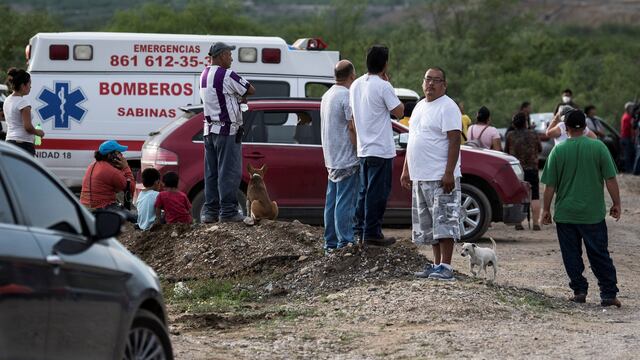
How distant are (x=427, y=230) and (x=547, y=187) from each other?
116 centimetres

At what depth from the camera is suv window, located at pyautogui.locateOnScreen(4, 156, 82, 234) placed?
21.5ft

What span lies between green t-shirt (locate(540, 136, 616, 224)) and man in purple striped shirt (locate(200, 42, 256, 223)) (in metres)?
3.07

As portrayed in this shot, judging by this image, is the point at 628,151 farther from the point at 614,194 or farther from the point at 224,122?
the point at 614,194

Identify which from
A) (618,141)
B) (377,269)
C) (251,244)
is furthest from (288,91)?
(618,141)

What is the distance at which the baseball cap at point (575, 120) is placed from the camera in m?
12.2

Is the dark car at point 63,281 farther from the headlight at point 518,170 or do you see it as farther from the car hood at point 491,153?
the headlight at point 518,170

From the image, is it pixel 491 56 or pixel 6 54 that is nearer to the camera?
pixel 6 54

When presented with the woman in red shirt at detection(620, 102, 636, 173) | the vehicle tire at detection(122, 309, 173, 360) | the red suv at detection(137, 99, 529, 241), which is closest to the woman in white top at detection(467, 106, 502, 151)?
the red suv at detection(137, 99, 529, 241)

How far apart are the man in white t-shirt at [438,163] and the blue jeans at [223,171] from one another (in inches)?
98.5

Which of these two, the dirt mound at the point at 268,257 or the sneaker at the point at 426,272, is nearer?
the sneaker at the point at 426,272

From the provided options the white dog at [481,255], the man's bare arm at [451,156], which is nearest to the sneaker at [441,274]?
the man's bare arm at [451,156]

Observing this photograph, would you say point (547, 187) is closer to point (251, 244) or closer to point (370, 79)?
point (370, 79)

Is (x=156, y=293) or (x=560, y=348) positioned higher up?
(x=156, y=293)

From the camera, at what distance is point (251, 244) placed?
1330 cm
